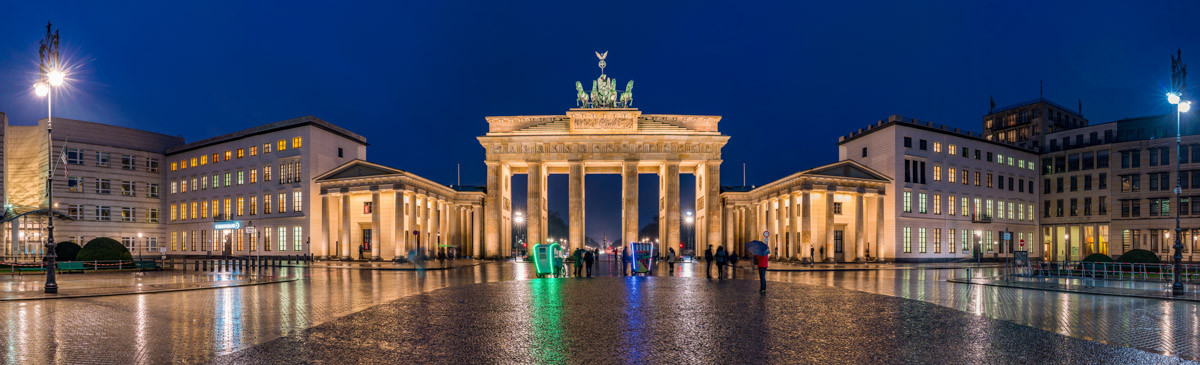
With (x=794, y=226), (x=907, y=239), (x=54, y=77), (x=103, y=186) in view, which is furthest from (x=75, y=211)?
(x=907, y=239)

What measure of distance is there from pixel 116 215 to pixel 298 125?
2419 cm

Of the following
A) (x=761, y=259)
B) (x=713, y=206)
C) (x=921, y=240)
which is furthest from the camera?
(x=713, y=206)

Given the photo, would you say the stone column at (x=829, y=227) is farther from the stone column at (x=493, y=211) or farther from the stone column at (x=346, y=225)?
the stone column at (x=346, y=225)

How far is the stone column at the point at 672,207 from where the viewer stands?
2687 inches

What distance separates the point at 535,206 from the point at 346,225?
19922mm

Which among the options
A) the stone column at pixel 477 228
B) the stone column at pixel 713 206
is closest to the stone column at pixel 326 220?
the stone column at pixel 477 228

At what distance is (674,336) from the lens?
12.0 m

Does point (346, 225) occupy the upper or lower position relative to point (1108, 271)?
upper

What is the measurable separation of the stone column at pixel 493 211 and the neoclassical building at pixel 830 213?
2802 cm

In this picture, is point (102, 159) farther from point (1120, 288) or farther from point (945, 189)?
point (945, 189)

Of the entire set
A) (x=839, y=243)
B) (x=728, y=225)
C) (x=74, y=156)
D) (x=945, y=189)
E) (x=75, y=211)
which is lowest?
(x=839, y=243)

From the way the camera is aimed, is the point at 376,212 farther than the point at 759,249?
Yes

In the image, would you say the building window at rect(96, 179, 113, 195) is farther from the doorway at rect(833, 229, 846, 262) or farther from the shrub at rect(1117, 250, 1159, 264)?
the shrub at rect(1117, 250, 1159, 264)

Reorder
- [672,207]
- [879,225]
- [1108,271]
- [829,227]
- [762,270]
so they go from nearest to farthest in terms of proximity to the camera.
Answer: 1. [762,270]
2. [1108,271]
3. [829,227]
4. [879,225]
5. [672,207]
